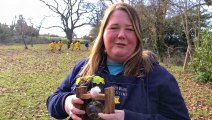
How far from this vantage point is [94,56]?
2.12 metres

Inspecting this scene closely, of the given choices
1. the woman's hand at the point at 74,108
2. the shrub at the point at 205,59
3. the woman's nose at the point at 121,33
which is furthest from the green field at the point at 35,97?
the woman's nose at the point at 121,33

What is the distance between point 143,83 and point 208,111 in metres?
6.26

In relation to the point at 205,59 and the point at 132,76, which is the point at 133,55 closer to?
the point at 132,76

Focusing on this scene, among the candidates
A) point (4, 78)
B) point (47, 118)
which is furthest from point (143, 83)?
point (4, 78)

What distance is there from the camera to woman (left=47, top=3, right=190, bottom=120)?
1.85 metres

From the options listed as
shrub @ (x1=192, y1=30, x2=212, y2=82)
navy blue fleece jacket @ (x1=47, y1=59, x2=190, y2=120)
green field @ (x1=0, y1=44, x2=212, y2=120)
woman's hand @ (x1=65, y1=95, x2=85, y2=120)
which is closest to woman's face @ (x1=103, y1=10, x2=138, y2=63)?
navy blue fleece jacket @ (x1=47, y1=59, x2=190, y2=120)

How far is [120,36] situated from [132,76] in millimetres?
256

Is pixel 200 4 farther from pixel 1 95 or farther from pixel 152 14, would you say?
pixel 1 95

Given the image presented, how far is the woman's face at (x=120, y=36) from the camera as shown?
1.89 meters

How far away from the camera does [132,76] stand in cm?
189

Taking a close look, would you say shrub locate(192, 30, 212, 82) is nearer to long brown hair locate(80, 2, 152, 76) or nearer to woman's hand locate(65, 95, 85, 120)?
long brown hair locate(80, 2, 152, 76)

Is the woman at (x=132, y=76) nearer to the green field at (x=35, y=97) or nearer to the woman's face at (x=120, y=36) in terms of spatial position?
the woman's face at (x=120, y=36)

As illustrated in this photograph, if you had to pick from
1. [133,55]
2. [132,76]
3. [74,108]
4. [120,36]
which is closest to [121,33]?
[120,36]

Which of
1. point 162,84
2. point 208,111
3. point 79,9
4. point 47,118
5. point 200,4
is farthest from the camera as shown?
point 79,9
